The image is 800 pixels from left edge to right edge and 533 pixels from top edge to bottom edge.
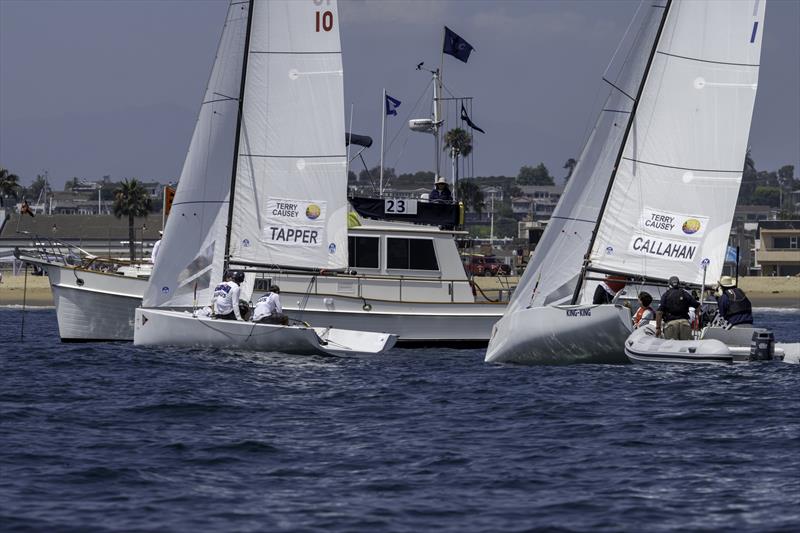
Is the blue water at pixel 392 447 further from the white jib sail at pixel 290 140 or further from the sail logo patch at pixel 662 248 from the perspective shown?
the white jib sail at pixel 290 140

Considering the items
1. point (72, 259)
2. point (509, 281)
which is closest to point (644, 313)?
point (72, 259)

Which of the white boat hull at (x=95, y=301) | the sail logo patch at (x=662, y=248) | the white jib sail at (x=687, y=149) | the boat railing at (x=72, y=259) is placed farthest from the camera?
the boat railing at (x=72, y=259)

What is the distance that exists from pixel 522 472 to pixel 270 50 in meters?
15.1

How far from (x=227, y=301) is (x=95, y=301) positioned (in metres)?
5.98

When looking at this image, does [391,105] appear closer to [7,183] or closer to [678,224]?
[678,224]

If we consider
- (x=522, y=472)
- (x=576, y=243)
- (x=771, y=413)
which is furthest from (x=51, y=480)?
(x=576, y=243)

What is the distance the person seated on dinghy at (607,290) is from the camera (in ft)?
80.3

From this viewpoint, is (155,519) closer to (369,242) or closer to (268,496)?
(268,496)

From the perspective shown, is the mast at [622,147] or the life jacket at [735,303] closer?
the life jacket at [735,303]

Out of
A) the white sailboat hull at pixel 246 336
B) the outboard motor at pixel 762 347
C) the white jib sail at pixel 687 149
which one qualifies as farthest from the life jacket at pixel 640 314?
the white sailboat hull at pixel 246 336

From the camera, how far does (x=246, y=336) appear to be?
79.3 feet

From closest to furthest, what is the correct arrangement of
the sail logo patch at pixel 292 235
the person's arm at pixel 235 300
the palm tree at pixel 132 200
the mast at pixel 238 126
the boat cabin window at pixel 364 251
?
the person's arm at pixel 235 300 → the mast at pixel 238 126 → the sail logo patch at pixel 292 235 → the boat cabin window at pixel 364 251 → the palm tree at pixel 132 200

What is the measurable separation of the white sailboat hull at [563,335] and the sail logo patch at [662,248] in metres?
1.97

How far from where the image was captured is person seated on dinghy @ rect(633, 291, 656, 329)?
2347 centimetres
